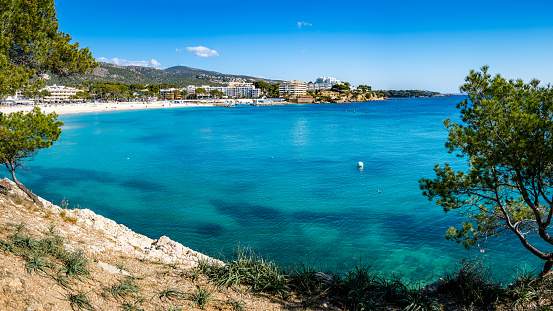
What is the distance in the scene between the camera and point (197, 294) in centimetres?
776

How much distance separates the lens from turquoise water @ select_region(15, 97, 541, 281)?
51.4ft

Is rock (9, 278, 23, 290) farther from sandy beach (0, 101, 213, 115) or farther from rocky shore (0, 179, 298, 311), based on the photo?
sandy beach (0, 101, 213, 115)

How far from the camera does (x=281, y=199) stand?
23.7 meters

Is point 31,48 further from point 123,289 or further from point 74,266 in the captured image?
→ point 123,289

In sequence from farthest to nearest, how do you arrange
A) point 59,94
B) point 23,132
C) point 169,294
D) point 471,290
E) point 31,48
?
point 59,94 → point 31,48 → point 23,132 → point 471,290 → point 169,294

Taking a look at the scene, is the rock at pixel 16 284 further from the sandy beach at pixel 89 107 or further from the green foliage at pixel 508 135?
the sandy beach at pixel 89 107

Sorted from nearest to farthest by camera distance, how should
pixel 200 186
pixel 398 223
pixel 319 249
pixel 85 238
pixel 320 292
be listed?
pixel 320 292
pixel 85 238
pixel 319 249
pixel 398 223
pixel 200 186

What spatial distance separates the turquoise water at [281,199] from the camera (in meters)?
15.7

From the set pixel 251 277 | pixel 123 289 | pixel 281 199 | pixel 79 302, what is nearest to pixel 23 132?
→ pixel 123 289

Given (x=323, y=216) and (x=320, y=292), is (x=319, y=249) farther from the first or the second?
(x=320, y=292)

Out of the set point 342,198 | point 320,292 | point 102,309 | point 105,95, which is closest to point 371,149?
point 342,198

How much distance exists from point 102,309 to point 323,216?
15297 millimetres

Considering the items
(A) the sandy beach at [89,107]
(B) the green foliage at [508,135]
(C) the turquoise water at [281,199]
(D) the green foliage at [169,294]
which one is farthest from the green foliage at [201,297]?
(A) the sandy beach at [89,107]

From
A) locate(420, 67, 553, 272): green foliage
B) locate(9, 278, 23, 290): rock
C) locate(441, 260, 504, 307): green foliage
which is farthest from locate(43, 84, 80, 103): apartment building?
locate(441, 260, 504, 307): green foliage
